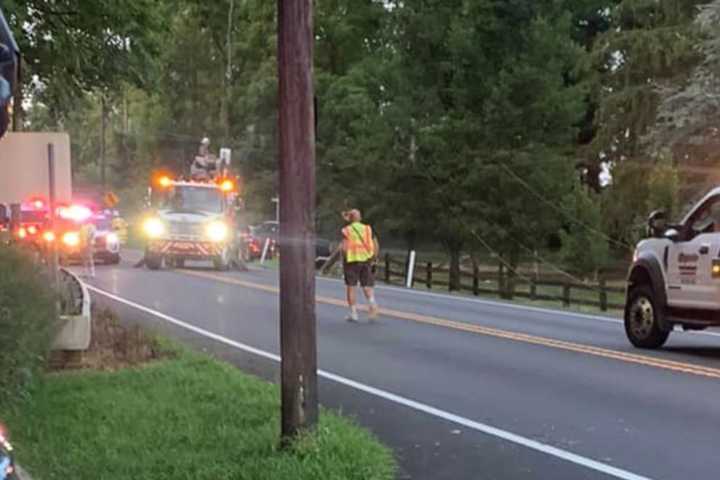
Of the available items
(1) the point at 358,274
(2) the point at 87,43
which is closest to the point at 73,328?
(2) the point at 87,43

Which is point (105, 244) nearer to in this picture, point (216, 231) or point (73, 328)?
point (216, 231)

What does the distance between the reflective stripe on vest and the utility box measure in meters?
6.83

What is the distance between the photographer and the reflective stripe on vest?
1728 cm

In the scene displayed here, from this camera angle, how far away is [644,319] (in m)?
14.0

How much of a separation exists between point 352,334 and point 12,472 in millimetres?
12113

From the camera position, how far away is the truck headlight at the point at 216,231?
3250 centimetres

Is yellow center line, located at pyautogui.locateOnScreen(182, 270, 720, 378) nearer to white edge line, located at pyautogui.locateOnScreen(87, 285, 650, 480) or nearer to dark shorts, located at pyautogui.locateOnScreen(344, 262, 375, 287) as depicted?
dark shorts, located at pyautogui.locateOnScreen(344, 262, 375, 287)

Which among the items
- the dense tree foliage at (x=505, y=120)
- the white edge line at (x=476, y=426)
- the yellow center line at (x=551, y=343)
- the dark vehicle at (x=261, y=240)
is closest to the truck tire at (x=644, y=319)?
the yellow center line at (x=551, y=343)

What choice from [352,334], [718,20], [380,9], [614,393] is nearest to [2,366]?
[614,393]

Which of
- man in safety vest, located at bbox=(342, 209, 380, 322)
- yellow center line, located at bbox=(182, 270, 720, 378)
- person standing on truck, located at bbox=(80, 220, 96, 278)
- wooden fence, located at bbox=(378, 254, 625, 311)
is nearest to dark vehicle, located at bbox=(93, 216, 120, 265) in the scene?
person standing on truck, located at bbox=(80, 220, 96, 278)

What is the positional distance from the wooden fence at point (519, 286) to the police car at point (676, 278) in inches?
360

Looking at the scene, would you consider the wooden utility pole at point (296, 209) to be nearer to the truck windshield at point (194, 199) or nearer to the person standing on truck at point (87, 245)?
the person standing on truck at point (87, 245)

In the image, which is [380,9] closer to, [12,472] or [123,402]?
[123,402]

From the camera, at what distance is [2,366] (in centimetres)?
743
